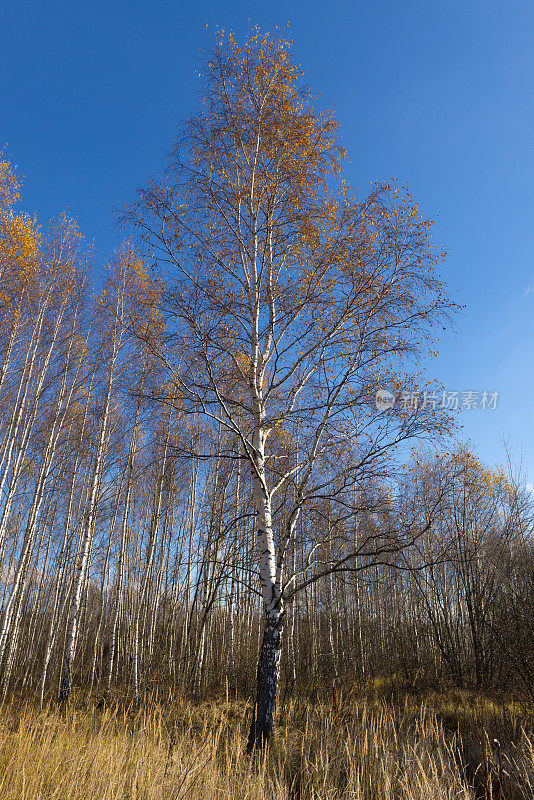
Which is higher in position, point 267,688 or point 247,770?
point 267,688

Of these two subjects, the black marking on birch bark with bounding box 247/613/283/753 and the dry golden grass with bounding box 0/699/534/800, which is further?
the black marking on birch bark with bounding box 247/613/283/753

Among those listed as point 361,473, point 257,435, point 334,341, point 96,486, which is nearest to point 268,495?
point 257,435

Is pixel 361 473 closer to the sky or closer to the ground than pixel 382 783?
closer to the sky

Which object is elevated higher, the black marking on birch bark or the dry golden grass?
the black marking on birch bark

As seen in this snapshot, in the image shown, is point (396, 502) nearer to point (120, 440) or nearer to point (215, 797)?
point (215, 797)

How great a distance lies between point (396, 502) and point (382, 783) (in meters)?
2.40

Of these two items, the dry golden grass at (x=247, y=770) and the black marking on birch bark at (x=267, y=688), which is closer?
the dry golden grass at (x=247, y=770)

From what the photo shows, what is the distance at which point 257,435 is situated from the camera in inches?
207

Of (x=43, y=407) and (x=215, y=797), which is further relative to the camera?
(x=43, y=407)

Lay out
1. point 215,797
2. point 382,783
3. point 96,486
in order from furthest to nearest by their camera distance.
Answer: point 96,486
point 382,783
point 215,797

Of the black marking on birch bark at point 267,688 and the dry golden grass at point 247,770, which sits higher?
the black marking on birch bark at point 267,688

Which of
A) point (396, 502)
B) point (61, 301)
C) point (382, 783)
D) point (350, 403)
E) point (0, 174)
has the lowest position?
point (382, 783)

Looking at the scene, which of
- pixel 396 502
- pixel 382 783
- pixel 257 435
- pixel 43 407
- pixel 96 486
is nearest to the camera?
pixel 382 783

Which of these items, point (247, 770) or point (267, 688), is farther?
point (267, 688)
